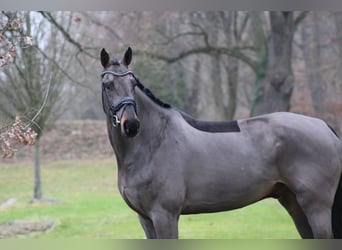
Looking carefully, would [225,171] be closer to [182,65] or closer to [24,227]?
[24,227]

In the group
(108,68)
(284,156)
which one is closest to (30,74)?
(108,68)

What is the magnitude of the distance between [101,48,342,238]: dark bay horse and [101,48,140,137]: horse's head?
14mm

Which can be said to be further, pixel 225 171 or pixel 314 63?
pixel 314 63

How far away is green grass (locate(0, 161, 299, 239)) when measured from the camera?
257 inches

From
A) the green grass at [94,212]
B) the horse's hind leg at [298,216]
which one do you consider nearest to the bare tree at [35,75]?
the green grass at [94,212]

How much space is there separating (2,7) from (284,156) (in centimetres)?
239

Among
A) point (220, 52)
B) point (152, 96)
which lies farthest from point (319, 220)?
point (220, 52)

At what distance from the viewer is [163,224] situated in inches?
121

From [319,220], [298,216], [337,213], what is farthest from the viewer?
[298,216]

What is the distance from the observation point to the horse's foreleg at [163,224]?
3066mm

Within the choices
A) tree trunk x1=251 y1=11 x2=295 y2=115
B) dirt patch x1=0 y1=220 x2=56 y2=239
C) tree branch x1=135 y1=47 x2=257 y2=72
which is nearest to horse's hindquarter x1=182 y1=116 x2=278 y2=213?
tree trunk x1=251 y1=11 x2=295 y2=115

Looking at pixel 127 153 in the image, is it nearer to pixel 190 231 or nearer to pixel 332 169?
pixel 332 169

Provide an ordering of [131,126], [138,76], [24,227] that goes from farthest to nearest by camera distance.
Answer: [138,76], [24,227], [131,126]

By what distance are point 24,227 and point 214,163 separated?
477 cm
